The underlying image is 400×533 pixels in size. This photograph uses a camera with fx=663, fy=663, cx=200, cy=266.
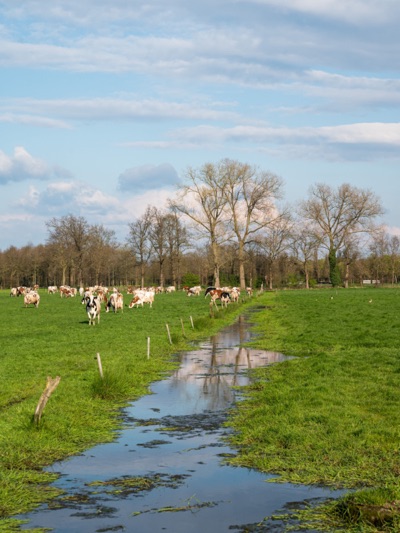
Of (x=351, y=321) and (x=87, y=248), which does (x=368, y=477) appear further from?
(x=87, y=248)

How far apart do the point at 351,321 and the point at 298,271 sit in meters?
130

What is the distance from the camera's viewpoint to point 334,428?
13328 mm

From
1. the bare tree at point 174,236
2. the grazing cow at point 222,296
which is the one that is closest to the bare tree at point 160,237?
the bare tree at point 174,236

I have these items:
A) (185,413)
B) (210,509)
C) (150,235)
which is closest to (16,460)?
(210,509)

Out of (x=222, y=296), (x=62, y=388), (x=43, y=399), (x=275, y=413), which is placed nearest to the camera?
(x=43, y=399)

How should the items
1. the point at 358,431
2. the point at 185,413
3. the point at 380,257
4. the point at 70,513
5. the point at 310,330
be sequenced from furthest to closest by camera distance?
the point at 380,257 < the point at 310,330 < the point at 185,413 < the point at 358,431 < the point at 70,513

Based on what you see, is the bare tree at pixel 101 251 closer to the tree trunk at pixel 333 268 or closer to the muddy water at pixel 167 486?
the tree trunk at pixel 333 268

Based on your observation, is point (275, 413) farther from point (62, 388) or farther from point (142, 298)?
point (142, 298)

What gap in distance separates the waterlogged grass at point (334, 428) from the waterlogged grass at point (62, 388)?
11.0 feet

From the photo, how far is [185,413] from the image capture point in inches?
627

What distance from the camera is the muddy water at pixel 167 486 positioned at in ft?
29.3

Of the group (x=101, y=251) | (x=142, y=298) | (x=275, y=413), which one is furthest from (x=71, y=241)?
(x=275, y=413)

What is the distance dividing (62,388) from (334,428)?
26.8ft

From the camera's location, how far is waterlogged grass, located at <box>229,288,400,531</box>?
902cm
